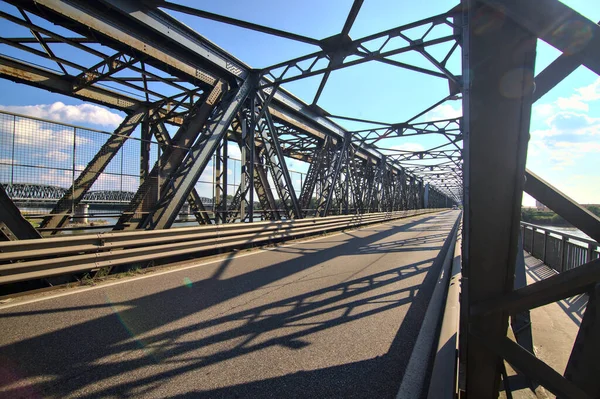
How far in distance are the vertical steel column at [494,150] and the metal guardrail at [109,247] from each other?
5946 mm

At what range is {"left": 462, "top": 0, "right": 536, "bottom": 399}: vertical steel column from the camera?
1.76 meters

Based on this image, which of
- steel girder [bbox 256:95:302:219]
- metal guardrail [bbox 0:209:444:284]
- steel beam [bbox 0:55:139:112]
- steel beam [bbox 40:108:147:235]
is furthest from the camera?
steel girder [bbox 256:95:302:219]

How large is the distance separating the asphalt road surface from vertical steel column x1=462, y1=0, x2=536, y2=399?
1407 mm

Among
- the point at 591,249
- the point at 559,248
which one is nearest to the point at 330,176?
the point at 559,248

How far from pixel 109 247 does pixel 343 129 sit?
14.4 m

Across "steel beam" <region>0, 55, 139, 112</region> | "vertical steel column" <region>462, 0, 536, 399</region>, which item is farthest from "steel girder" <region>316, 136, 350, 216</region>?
"vertical steel column" <region>462, 0, 536, 399</region>

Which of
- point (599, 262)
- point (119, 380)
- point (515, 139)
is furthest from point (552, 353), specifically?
point (119, 380)

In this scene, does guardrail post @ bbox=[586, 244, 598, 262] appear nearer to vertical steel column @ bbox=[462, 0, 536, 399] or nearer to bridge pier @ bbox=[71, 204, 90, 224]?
vertical steel column @ bbox=[462, 0, 536, 399]

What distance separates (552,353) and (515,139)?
133 inches

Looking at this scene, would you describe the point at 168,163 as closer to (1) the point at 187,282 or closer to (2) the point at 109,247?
(2) the point at 109,247

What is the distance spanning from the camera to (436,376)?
273cm

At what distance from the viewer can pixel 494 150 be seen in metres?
1.83

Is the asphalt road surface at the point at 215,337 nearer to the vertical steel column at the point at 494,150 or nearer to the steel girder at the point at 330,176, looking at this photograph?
the vertical steel column at the point at 494,150

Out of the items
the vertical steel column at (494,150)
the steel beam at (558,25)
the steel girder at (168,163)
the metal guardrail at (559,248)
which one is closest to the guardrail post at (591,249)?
the metal guardrail at (559,248)
